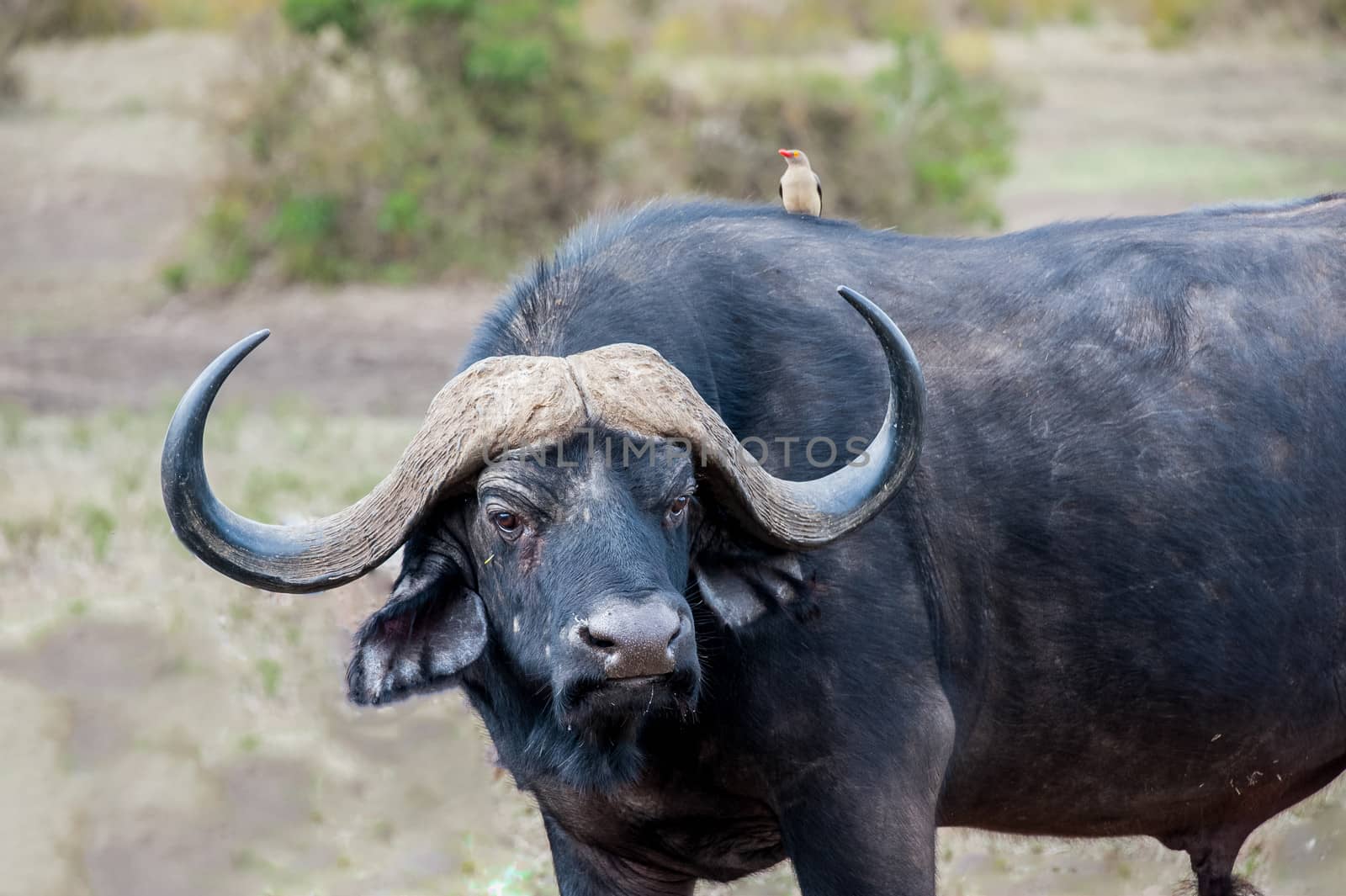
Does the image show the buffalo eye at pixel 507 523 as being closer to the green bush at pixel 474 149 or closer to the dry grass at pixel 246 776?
the dry grass at pixel 246 776

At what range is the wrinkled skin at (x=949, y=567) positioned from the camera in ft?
13.4

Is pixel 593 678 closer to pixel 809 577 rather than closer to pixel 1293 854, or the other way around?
pixel 809 577

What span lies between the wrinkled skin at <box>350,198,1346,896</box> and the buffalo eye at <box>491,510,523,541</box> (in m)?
0.02

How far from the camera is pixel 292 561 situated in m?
3.87

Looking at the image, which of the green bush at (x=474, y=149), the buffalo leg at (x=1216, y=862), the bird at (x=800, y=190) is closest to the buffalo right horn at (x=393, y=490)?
the bird at (x=800, y=190)

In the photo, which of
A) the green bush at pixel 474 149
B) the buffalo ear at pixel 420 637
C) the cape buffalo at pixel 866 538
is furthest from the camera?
the green bush at pixel 474 149

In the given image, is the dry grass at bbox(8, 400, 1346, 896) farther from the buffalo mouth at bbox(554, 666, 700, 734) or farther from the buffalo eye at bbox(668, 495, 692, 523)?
the buffalo eye at bbox(668, 495, 692, 523)

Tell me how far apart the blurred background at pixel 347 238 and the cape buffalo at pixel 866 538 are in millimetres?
1274

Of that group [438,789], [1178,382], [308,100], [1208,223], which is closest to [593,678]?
[1178,382]

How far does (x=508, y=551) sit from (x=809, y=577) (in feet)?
2.57

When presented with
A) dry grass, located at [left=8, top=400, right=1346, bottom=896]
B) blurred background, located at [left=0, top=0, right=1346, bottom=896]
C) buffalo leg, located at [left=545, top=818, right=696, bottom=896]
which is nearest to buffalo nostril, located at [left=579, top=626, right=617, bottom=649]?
buffalo leg, located at [left=545, top=818, right=696, bottom=896]

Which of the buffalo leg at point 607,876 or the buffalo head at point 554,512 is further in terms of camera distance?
the buffalo leg at point 607,876

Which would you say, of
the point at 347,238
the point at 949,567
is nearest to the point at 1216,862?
the point at 949,567

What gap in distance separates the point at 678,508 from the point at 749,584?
312 millimetres
